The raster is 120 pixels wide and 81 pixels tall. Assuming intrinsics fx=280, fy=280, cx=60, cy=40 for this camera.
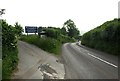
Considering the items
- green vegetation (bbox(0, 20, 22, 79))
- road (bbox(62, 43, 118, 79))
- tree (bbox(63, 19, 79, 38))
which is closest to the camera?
green vegetation (bbox(0, 20, 22, 79))

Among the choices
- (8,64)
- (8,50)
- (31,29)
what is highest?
(31,29)

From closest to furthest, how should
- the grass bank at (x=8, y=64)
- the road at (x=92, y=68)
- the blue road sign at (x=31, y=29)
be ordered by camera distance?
the grass bank at (x=8, y=64), the road at (x=92, y=68), the blue road sign at (x=31, y=29)

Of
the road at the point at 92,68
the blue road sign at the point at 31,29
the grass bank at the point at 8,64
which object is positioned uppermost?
the blue road sign at the point at 31,29

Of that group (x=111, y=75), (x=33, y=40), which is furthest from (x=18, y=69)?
(x=33, y=40)

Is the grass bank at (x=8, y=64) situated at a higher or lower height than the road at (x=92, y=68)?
higher

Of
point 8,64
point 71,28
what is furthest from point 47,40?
point 71,28

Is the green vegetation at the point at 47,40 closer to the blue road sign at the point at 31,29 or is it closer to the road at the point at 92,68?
the blue road sign at the point at 31,29

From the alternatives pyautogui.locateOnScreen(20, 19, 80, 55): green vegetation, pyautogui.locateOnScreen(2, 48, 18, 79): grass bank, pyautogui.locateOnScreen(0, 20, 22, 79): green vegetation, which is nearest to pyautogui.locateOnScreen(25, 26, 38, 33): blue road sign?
pyautogui.locateOnScreen(20, 19, 80, 55): green vegetation

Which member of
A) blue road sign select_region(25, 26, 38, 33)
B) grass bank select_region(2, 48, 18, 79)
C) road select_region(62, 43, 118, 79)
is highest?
blue road sign select_region(25, 26, 38, 33)

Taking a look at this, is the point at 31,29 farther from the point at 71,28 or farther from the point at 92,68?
the point at 71,28

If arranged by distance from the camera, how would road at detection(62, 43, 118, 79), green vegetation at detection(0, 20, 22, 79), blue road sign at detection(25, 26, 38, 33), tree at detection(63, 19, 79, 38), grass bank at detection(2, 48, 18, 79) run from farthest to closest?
tree at detection(63, 19, 79, 38) → blue road sign at detection(25, 26, 38, 33) → road at detection(62, 43, 118, 79) → green vegetation at detection(0, 20, 22, 79) → grass bank at detection(2, 48, 18, 79)

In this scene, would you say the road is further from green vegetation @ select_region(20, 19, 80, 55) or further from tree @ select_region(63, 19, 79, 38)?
tree @ select_region(63, 19, 79, 38)

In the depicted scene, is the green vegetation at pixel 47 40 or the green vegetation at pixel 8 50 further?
the green vegetation at pixel 47 40

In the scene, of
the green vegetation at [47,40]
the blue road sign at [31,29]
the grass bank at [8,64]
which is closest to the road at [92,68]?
the grass bank at [8,64]
